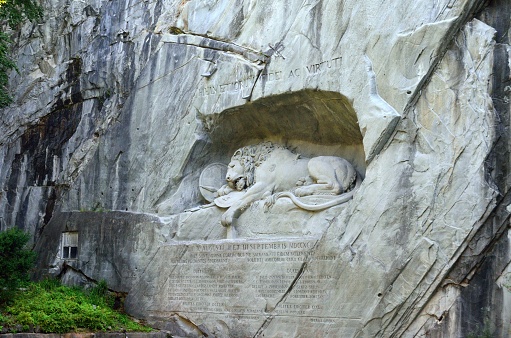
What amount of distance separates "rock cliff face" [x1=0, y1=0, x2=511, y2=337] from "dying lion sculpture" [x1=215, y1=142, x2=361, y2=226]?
8 cm

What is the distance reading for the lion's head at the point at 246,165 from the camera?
41.4 ft

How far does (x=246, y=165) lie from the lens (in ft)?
41.7

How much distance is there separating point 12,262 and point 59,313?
1086 millimetres

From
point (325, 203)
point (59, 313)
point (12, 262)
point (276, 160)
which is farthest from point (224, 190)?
point (12, 262)

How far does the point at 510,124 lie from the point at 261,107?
436 cm

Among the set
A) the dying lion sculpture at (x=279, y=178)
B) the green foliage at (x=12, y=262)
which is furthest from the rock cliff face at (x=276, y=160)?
the green foliage at (x=12, y=262)

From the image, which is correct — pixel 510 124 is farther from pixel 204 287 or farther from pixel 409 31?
pixel 204 287

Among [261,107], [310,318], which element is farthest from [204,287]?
[261,107]

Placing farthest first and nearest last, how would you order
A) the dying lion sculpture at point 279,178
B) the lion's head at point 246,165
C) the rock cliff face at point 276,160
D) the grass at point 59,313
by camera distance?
the lion's head at point 246,165 → the dying lion sculpture at point 279,178 → the grass at point 59,313 → the rock cliff face at point 276,160

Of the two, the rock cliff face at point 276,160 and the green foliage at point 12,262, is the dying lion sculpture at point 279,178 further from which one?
the green foliage at point 12,262

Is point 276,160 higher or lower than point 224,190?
higher

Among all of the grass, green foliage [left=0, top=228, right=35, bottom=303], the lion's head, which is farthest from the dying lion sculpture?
green foliage [left=0, top=228, right=35, bottom=303]

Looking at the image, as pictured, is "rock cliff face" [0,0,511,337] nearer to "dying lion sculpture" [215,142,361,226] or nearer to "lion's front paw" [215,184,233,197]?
"dying lion sculpture" [215,142,361,226]

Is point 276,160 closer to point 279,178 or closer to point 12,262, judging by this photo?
point 279,178
